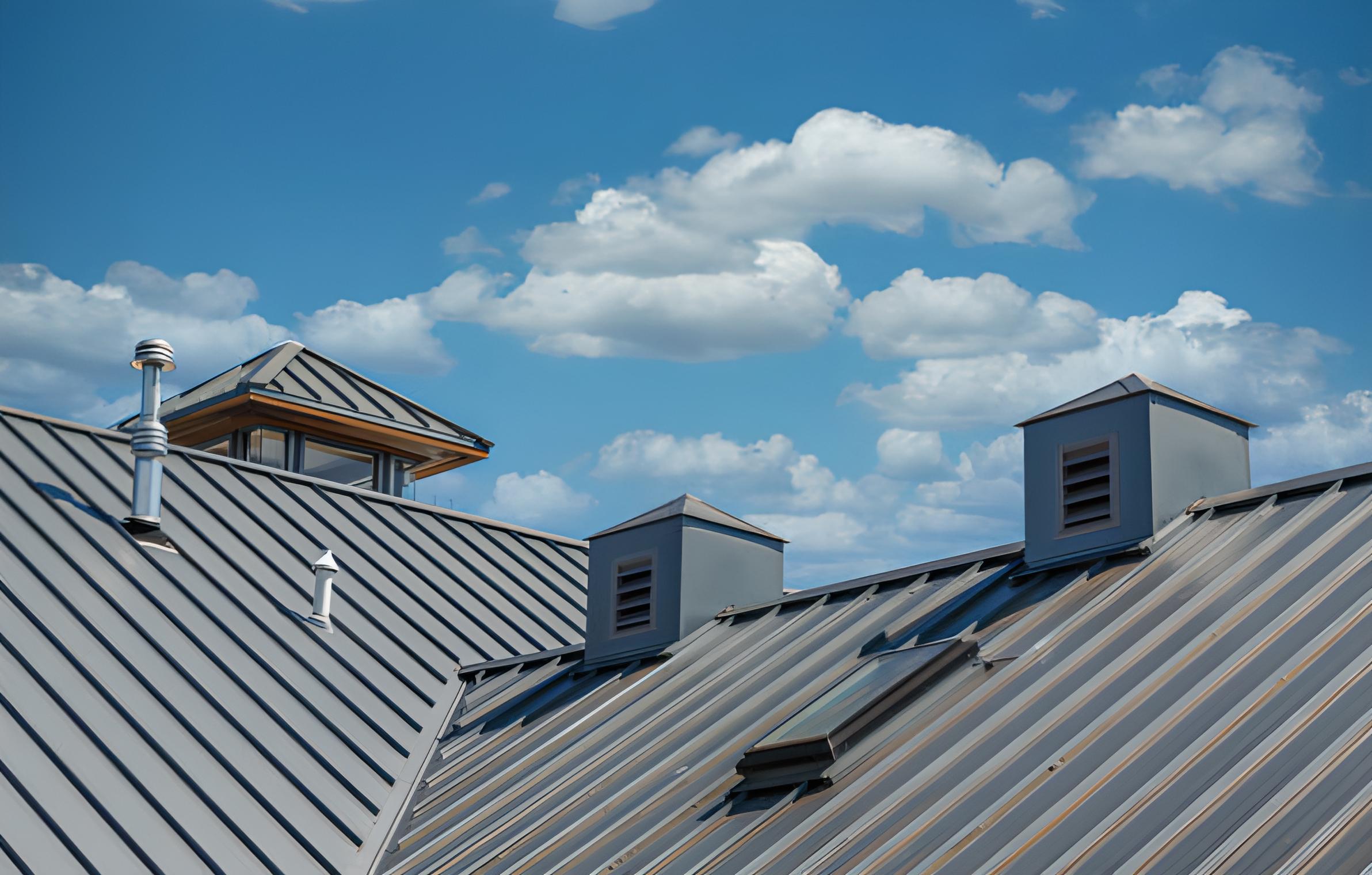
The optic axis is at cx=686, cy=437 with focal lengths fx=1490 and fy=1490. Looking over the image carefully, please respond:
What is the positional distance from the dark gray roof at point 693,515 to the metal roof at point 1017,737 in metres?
1.36

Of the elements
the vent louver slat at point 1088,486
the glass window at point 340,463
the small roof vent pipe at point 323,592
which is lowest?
the small roof vent pipe at point 323,592

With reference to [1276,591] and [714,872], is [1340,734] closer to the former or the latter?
[1276,591]

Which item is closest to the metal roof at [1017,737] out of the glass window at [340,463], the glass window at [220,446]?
the glass window at [340,463]

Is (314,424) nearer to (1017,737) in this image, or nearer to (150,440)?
(150,440)

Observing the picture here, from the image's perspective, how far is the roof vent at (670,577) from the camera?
14.7 metres

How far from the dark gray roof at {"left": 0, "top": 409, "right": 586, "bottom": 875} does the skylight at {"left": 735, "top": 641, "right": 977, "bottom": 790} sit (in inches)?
140

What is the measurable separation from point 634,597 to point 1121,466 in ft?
18.2

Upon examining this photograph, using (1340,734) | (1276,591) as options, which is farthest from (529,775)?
(1340,734)

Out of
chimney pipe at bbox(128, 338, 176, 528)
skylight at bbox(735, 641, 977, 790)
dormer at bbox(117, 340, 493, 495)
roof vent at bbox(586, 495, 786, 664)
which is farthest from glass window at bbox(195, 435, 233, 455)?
skylight at bbox(735, 641, 977, 790)

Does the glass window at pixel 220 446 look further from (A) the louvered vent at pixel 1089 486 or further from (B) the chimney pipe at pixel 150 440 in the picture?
(A) the louvered vent at pixel 1089 486

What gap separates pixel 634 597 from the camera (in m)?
15.0

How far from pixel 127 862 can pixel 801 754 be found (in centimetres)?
472

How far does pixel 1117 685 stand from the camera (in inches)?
356

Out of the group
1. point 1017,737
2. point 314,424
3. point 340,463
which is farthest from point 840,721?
point 340,463
